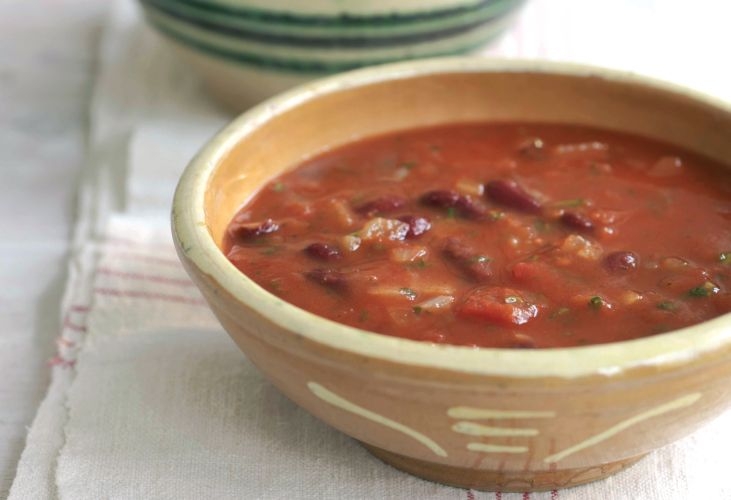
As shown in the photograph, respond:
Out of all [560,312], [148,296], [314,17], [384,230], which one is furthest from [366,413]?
[314,17]

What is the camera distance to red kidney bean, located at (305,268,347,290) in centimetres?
224

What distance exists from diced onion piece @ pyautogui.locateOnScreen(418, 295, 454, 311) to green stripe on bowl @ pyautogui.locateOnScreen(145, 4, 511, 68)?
59.7 inches

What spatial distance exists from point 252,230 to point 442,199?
0.46 m

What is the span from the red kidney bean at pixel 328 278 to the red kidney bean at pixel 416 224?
10.0 inches

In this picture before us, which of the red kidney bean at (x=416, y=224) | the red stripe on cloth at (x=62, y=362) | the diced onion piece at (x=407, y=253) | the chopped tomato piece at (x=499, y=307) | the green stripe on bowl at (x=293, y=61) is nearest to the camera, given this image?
the chopped tomato piece at (x=499, y=307)

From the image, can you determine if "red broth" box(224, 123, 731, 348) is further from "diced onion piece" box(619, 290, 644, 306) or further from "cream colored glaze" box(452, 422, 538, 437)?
"cream colored glaze" box(452, 422, 538, 437)

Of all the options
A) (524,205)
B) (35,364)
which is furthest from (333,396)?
(35,364)

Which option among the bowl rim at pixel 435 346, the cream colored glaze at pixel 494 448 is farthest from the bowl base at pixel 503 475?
the bowl rim at pixel 435 346

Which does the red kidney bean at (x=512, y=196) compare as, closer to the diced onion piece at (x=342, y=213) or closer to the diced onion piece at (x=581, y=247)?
the diced onion piece at (x=581, y=247)

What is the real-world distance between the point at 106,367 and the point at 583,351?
4.27 feet

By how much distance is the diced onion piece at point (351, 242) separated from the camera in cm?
240

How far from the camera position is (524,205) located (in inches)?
101

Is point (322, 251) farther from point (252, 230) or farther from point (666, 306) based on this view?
point (666, 306)

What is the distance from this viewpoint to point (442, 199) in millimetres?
2574
